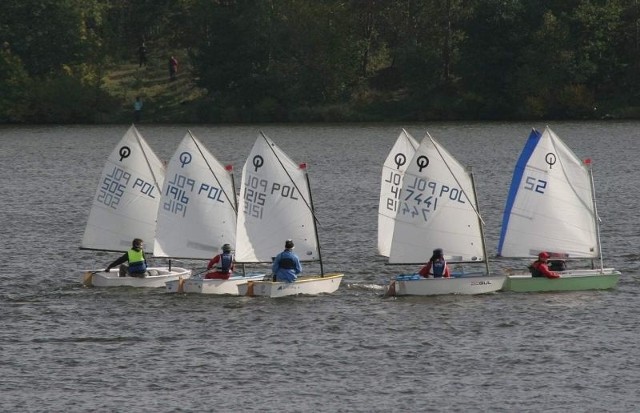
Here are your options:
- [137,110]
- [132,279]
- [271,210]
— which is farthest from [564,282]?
[137,110]

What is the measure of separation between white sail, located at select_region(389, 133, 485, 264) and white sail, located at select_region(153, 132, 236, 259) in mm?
6348

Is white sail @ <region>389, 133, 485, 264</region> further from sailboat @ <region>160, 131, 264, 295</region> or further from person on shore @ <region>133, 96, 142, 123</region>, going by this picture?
person on shore @ <region>133, 96, 142, 123</region>

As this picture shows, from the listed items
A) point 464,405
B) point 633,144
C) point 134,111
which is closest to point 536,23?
point 633,144

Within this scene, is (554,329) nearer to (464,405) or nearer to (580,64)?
(464,405)

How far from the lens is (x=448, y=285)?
5153cm

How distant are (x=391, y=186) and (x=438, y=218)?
14.5 feet

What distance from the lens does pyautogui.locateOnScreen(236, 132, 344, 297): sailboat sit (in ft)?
175

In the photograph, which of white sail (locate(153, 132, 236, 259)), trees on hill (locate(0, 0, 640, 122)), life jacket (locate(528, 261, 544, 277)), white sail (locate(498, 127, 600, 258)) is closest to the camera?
life jacket (locate(528, 261, 544, 277))

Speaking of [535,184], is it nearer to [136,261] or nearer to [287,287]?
[287,287]

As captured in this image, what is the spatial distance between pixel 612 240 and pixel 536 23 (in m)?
72.7

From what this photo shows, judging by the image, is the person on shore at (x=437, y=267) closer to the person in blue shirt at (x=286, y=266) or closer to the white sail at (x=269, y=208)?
the white sail at (x=269, y=208)

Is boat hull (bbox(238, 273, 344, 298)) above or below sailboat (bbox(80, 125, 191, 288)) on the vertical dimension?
below

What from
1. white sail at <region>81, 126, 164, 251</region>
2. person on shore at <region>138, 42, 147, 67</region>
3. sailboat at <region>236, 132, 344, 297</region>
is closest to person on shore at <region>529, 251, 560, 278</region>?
sailboat at <region>236, 132, 344, 297</region>

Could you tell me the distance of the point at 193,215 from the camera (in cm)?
5478
